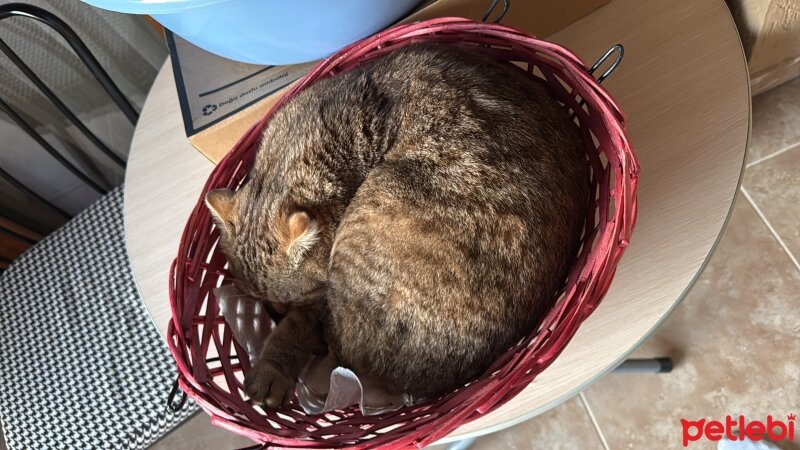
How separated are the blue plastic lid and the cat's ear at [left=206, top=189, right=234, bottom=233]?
248 mm

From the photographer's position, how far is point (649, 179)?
0.84 m

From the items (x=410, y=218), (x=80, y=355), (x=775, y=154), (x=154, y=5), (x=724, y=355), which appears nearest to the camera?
(x=154, y=5)

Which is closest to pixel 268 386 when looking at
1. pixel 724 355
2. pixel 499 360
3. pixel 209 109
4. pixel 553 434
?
pixel 499 360

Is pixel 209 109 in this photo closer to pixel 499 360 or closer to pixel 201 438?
pixel 499 360

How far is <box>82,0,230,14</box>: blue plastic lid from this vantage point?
0.61 metres

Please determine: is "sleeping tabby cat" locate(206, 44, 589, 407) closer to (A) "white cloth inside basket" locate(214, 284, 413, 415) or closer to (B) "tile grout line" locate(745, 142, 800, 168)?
(A) "white cloth inside basket" locate(214, 284, 413, 415)

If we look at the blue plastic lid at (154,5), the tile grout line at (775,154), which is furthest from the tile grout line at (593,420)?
the blue plastic lid at (154,5)

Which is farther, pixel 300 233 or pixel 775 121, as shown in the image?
pixel 775 121

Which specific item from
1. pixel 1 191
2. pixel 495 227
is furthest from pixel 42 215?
pixel 495 227

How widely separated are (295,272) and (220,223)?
4.9 inches

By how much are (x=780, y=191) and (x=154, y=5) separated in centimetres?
135

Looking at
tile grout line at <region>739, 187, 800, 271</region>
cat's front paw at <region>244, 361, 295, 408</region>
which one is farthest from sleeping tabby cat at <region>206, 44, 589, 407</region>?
tile grout line at <region>739, 187, 800, 271</region>

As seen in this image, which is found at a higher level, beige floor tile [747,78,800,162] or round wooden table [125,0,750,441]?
round wooden table [125,0,750,441]

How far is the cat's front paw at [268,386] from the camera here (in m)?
0.73
